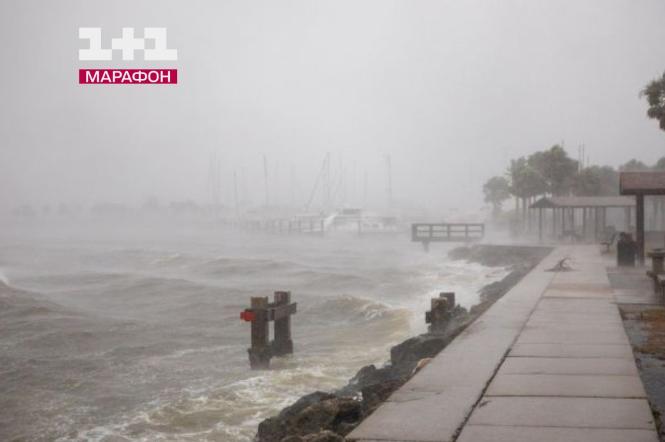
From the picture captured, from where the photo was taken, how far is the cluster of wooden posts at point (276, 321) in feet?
51.5

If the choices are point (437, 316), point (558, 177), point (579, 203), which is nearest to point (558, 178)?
point (558, 177)

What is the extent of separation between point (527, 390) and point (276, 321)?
34.5 ft

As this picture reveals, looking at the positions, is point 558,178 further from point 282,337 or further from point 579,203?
point 282,337

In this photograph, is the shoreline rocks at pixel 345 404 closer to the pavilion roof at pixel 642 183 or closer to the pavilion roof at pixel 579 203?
the pavilion roof at pixel 642 183

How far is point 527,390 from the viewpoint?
7.08 metres

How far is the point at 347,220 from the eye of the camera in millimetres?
140875

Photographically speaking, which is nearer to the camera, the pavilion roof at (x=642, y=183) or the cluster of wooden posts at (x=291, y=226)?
the pavilion roof at (x=642, y=183)

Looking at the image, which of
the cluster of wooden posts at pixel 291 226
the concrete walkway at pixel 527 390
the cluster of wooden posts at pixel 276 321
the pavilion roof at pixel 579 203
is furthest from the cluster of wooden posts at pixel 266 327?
the cluster of wooden posts at pixel 291 226

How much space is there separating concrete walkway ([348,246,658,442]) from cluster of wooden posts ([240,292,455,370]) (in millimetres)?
3321

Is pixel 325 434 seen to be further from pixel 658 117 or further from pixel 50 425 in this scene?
pixel 658 117

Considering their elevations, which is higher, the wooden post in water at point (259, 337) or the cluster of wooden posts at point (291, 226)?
the wooden post in water at point (259, 337)

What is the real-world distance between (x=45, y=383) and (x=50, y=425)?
11.1 ft

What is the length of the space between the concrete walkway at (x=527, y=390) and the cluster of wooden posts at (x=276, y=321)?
10.9 feet

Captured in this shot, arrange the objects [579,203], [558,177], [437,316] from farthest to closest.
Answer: [558,177] < [579,203] < [437,316]
